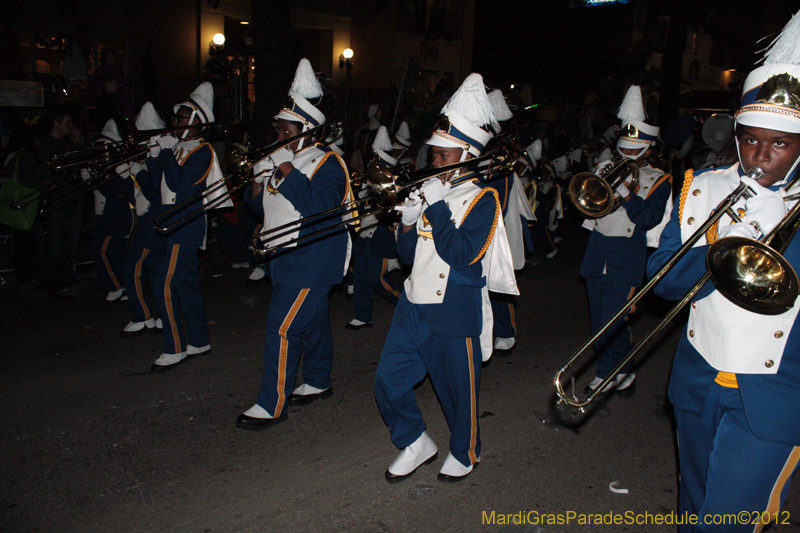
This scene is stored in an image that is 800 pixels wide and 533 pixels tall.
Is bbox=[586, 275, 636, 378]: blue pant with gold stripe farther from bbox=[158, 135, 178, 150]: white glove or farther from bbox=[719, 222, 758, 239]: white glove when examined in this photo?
bbox=[158, 135, 178, 150]: white glove

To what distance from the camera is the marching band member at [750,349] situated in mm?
2072

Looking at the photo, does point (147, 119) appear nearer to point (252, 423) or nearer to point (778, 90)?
point (252, 423)

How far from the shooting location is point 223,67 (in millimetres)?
14109

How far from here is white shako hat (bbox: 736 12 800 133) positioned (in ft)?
6.78

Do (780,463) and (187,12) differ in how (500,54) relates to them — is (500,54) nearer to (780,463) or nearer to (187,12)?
(187,12)

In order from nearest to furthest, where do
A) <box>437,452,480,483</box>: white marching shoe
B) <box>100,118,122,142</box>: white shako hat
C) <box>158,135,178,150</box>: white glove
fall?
1. <box>437,452,480,483</box>: white marching shoe
2. <box>158,135,178,150</box>: white glove
3. <box>100,118,122,142</box>: white shako hat

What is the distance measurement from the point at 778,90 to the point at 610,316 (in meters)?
2.70

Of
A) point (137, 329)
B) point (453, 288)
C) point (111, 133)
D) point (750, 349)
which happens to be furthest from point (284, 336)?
point (111, 133)

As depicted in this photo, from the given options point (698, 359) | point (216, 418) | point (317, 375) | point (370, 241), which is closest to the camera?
point (698, 359)

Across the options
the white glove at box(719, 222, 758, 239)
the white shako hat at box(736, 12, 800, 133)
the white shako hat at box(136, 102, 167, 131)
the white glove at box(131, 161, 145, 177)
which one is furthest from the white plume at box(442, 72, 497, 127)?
the white shako hat at box(136, 102, 167, 131)

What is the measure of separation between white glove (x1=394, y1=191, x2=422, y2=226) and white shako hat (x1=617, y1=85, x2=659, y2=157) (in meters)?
2.38

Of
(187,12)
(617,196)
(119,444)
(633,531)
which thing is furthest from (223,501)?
(187,12)

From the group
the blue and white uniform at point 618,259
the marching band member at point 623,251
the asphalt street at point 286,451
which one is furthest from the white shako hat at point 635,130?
the asphalt street at point 286,451

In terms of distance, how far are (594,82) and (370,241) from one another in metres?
23.2
